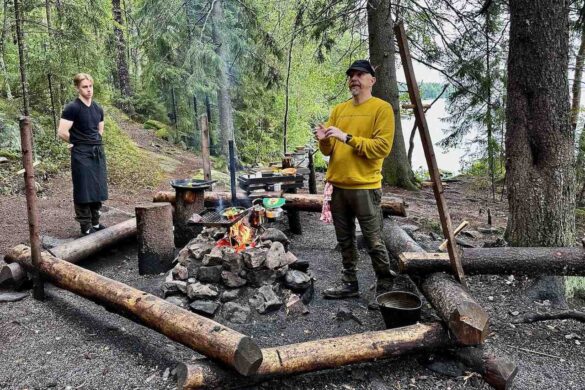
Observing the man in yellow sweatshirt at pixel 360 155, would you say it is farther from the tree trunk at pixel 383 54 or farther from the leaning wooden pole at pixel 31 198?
the tree trunk at pixel 383 54

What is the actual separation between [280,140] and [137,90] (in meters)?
7.68

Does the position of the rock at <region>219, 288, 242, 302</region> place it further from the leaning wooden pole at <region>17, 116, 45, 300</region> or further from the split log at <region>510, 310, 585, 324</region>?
the split log at <region>510, 310, 585, 324</region>

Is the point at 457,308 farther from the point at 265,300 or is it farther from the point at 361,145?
the point at 265,300

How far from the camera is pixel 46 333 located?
3402 mm

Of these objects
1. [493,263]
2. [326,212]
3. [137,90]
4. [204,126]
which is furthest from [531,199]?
[137,90]

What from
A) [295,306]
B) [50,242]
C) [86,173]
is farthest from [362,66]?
[50,242]

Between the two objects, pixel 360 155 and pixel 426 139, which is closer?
pixel 426 139

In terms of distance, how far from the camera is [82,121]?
205 inches

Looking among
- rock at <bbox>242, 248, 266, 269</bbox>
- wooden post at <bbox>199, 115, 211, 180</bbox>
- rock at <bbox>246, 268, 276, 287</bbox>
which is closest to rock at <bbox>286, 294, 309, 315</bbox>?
rock at <bbox>246, 268, 276, 287</bbox>

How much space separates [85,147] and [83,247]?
132 centimetres

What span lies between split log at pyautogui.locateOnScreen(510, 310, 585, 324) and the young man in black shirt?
16.3ft

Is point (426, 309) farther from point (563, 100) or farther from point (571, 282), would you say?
point (563, 100)

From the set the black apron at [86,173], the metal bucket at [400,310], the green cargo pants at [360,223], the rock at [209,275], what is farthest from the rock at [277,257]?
the black apron at [86,173]

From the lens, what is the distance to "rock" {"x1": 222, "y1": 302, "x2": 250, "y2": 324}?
11.9 ft
